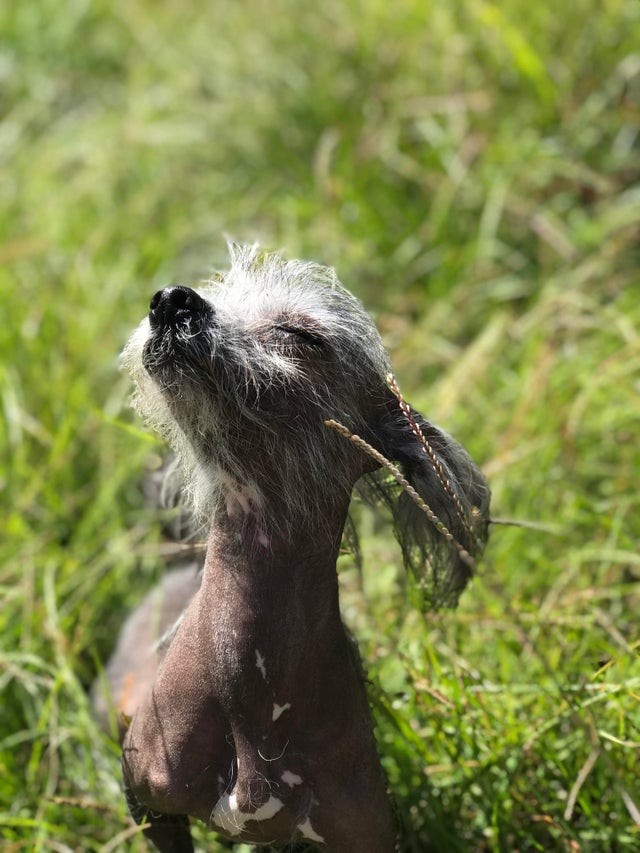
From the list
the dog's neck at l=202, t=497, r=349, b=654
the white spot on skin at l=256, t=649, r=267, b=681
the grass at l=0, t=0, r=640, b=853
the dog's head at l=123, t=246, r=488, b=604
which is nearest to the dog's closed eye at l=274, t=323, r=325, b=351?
the dog's head at l=123, t=246, r=488, b=604

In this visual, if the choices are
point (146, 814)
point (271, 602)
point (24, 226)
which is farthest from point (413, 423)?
point (24, 226)

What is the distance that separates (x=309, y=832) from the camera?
202 cm

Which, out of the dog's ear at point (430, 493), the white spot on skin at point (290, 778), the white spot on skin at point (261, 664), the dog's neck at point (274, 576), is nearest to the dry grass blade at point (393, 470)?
the dog's ear at point (430, 493)

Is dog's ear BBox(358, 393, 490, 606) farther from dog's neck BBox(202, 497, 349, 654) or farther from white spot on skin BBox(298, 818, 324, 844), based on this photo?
white spot on skin BBox(298, 818, 324, 844)

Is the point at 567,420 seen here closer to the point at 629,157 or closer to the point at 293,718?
the point at 629,157

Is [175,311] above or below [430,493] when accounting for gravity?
above

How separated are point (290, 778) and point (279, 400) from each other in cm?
69

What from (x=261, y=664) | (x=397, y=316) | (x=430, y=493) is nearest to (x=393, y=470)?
(x=430, y=493)

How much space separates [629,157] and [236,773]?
3.39 metres

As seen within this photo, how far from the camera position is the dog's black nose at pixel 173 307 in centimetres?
183

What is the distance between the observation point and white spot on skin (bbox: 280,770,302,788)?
1993 millimetres

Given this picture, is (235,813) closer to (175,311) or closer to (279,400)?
(279,400)

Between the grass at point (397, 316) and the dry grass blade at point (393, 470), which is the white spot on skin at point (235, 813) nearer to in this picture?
the grass at point (397, 316)

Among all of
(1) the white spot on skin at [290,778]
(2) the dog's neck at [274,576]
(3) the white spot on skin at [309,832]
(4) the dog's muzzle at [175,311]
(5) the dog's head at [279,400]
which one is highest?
(4) the dog's muzzle at [175,311]
